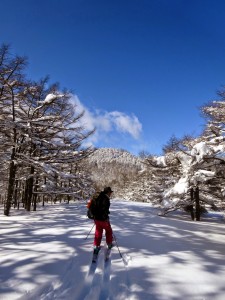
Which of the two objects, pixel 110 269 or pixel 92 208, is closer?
pixel 110 269

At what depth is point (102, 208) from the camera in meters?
7.17

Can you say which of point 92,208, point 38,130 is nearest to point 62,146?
point 38,130

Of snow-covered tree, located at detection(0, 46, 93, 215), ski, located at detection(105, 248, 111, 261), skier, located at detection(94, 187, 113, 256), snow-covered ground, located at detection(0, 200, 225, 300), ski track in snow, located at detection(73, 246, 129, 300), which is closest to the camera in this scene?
ski track in snow, located at detection(73, 246, 129, 300)

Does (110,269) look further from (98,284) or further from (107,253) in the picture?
(107,253)

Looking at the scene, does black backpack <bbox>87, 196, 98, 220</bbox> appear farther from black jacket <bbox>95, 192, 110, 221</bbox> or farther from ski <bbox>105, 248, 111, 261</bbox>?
ski <bbox>105, 248, 111, 261</bbox>

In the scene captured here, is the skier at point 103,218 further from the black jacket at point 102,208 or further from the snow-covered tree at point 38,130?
the snow-covered tree at point 38,130

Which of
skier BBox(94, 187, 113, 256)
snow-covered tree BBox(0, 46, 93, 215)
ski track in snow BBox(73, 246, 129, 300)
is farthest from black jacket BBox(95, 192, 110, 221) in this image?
snow-covered tree BBox(0, 46, 93, 215)

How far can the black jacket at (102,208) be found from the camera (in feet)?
23.3

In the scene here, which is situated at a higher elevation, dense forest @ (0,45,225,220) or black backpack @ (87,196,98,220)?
dense forest @ (0,45,225,220)

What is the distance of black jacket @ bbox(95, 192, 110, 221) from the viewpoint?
280 inches

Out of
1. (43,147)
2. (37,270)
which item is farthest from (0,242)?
(43,147)

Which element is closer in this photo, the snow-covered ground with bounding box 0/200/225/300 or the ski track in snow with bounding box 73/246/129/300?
the ski track in snow with bounding box 73/246/129/300

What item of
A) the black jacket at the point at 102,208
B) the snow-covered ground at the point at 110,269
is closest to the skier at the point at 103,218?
the black jacket at the point at 102,208

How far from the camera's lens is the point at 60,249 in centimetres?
679
